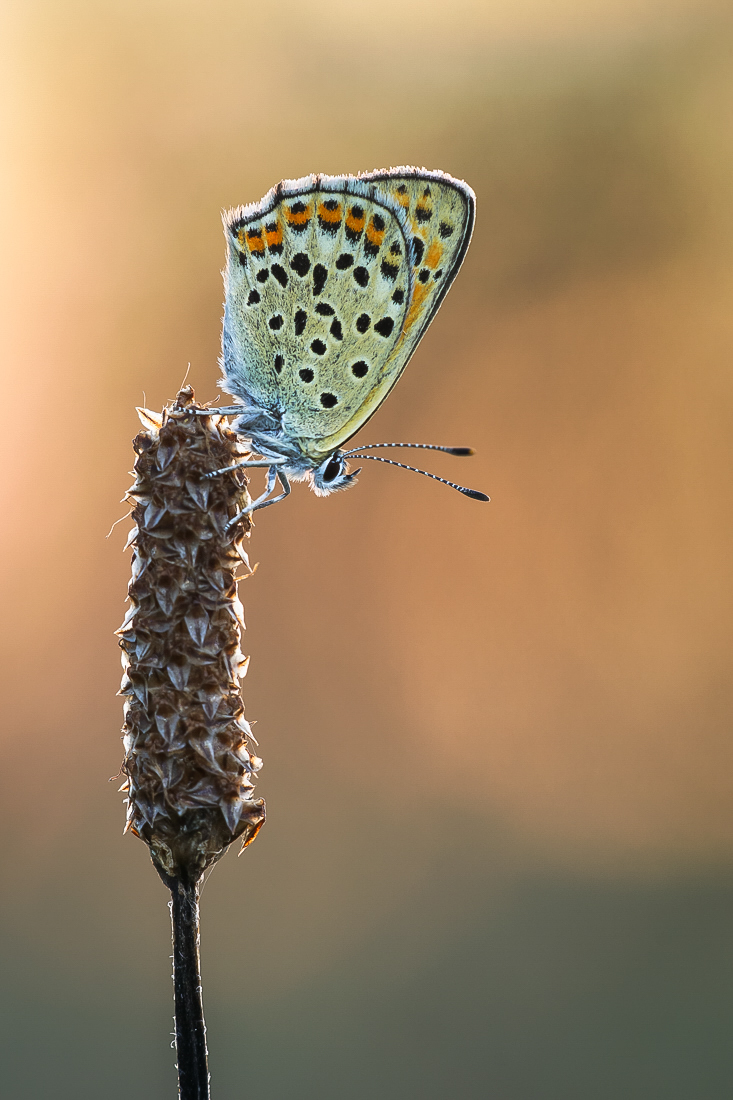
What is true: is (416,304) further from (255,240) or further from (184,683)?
(184,683)

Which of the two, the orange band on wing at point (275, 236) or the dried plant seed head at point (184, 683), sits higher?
the orange band on wing at point (275, 236)

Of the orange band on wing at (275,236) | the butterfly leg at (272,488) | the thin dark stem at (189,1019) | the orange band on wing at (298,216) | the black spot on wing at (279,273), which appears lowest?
the thin dark stem at (189,1019)

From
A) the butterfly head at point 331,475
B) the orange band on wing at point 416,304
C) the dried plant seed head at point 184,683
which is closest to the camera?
the dried plant seed head at point 184,683

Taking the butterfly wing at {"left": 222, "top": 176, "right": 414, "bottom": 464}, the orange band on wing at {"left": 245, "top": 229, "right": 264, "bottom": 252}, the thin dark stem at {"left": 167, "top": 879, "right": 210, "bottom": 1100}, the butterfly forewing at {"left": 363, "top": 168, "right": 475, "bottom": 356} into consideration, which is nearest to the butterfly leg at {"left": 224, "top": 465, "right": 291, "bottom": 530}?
the butterfly wing at {"left": 222, "top": 176, "right": 414, "bottom": 464}

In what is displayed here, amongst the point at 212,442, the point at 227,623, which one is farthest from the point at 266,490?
the point at 227,623

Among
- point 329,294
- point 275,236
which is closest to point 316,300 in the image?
point 329,294

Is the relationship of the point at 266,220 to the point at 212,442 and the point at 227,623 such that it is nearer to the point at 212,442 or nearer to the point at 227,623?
the point at 212,442

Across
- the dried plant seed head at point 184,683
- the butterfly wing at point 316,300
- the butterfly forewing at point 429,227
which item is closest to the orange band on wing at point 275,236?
the butterfly wing at point 316,300

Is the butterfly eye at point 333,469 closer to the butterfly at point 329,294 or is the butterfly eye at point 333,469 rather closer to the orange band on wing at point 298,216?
the butterfly at point 329,294
